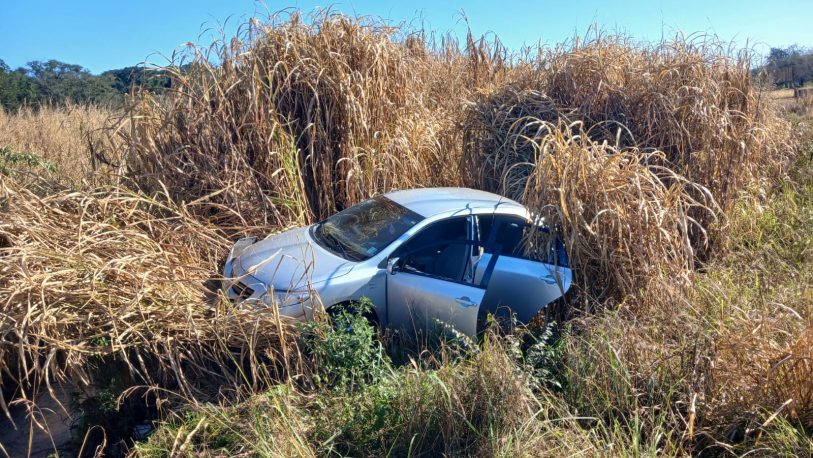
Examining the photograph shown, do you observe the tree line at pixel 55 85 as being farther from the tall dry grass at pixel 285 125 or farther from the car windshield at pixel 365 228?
the car windshield at pixel 365 228

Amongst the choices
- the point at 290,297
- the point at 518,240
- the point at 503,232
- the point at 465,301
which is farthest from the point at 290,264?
the point at 518,240

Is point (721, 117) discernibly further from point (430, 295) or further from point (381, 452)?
point (381, 452)

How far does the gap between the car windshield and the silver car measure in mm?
13

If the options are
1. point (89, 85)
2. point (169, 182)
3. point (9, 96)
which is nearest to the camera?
point (169, 182)

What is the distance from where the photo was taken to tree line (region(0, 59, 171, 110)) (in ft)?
61.4

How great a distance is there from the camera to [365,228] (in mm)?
5980

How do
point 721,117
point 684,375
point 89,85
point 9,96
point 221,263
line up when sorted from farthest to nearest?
point 89,85 → point 9,96 → point 721,117 → point 221,263 → point 684,375

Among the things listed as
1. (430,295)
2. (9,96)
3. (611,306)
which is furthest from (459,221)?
(9,96)

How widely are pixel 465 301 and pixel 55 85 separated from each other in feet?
74.6

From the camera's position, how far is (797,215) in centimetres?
843

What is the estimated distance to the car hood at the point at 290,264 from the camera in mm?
5176

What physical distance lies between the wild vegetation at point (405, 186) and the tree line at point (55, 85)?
10359mm

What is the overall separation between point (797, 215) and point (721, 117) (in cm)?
174

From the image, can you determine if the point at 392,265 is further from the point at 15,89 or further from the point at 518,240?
the point at 15,89
